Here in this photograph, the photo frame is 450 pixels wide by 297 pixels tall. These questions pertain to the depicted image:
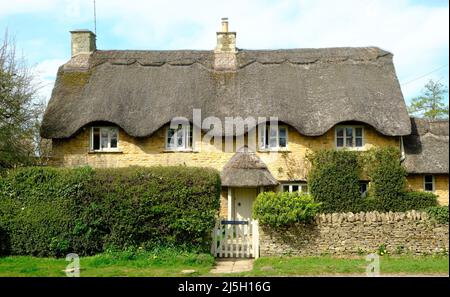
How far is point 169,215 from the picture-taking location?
14.4m

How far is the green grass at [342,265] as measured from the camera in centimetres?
1260

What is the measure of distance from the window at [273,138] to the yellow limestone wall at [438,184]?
558 centimetres

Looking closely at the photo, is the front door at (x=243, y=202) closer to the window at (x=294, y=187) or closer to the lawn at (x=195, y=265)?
the window at (x=294, y=187)

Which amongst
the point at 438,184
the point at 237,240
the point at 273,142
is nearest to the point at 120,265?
the point at 237,240

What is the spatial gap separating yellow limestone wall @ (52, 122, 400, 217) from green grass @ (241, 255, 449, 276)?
24.3 feet

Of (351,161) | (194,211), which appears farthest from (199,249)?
(351,161)

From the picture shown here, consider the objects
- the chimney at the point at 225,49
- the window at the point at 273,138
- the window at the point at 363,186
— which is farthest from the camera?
the chimney at the point at 225,49

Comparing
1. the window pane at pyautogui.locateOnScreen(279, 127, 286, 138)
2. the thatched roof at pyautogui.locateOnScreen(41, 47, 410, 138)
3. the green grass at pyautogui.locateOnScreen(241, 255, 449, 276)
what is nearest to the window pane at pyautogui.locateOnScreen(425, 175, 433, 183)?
the thatched roof at pyautogui.locateOnScreen(41, 47, 410, 138)

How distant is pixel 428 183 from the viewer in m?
21.5

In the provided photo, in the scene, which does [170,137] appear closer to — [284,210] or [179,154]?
[179,154]

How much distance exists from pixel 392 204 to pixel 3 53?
16921mm

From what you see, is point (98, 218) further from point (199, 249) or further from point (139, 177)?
point (199, 249)

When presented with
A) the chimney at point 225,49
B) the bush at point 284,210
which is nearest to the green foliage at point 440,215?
the bush at point 284,210

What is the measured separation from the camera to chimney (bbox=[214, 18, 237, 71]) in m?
24.3
